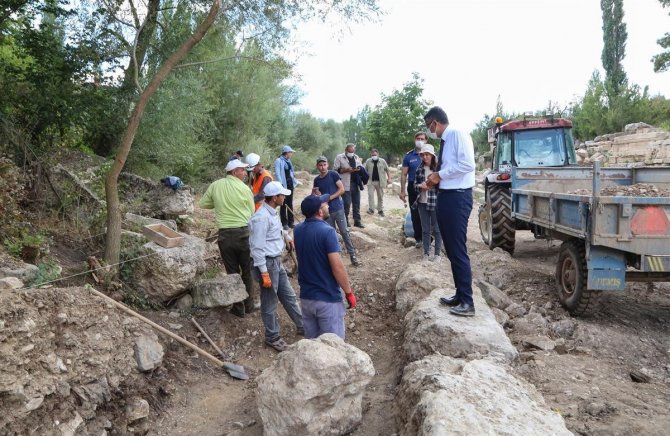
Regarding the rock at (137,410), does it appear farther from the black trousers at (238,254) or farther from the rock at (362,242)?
the rock at (362,242)

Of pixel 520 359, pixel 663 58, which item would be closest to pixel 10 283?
pixel 520 359

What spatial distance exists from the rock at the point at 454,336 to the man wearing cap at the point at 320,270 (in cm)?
63

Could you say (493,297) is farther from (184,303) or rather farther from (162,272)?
(162,272)

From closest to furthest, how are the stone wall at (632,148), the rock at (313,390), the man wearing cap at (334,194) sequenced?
the rock at (313,390)
the man wearing cap at (334,194)
the stone wall at (632,148)

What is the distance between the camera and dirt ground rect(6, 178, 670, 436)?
311 centimetres

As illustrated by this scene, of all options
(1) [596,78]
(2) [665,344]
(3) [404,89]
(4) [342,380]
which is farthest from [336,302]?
(1) [596,78]

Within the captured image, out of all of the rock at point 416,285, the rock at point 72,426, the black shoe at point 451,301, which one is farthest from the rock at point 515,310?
the rock at point 72,426

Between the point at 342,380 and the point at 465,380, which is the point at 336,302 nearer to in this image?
the point at 342,380

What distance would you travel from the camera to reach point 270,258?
4.76 meters

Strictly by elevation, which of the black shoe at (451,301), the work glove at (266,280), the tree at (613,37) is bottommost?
the black shoe at (451,301)

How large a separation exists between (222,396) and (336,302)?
1303 millimetres

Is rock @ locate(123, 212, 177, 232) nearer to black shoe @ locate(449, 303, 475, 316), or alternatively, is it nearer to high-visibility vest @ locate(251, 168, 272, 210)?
high-visibility vest @ locate(251, 168, 272, 210)

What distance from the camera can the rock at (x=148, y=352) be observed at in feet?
12.9

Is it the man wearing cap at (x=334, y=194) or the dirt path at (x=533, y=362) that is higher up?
the man wearing cap at (x=334, y=194)
